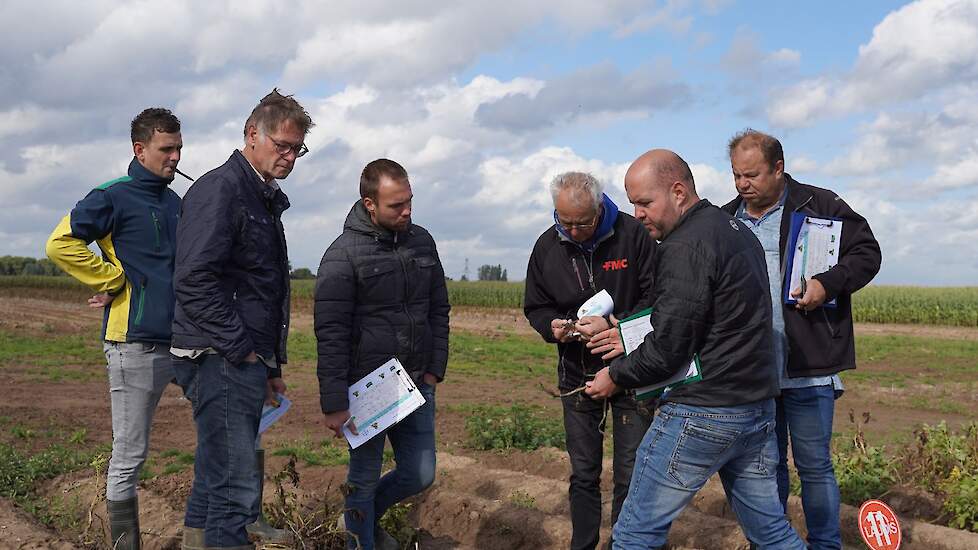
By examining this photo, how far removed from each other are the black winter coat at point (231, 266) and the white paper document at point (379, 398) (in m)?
0.49

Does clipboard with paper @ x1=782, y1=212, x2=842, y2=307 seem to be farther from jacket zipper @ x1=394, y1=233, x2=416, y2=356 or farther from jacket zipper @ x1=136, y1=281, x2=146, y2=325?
jacket zipper @ x1=136, y1=281, x2=146, y2=325

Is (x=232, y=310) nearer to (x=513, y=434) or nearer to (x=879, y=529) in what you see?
(x=879, y=529)

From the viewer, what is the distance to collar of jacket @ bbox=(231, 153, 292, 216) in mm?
3713

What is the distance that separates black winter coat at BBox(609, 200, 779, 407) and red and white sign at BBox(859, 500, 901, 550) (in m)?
1.37

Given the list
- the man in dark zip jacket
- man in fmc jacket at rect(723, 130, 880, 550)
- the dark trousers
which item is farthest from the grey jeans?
man in fmc jacket at rect(723, 130, 880, 550)

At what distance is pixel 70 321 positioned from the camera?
26391mm

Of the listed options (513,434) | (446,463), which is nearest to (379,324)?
(446,463)

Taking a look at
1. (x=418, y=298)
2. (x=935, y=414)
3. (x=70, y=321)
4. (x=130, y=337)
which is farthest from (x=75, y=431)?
(x=70, y=321)

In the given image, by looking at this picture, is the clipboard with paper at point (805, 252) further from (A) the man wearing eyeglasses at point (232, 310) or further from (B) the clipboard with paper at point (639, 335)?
(A) the man wearing eyeglasses at point (232, 310)

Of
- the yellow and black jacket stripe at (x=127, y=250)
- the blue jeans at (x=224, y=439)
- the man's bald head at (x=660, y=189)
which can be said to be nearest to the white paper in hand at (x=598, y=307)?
the man's bald head at (x=660, y=189)

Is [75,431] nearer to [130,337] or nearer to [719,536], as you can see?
[130,337]

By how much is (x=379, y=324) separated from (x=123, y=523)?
5.34 ft

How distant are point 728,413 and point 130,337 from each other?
2757mm

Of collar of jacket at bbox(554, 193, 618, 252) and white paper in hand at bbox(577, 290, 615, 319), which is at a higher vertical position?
collar of jacket at bbox(554, 193, 618, 252)
